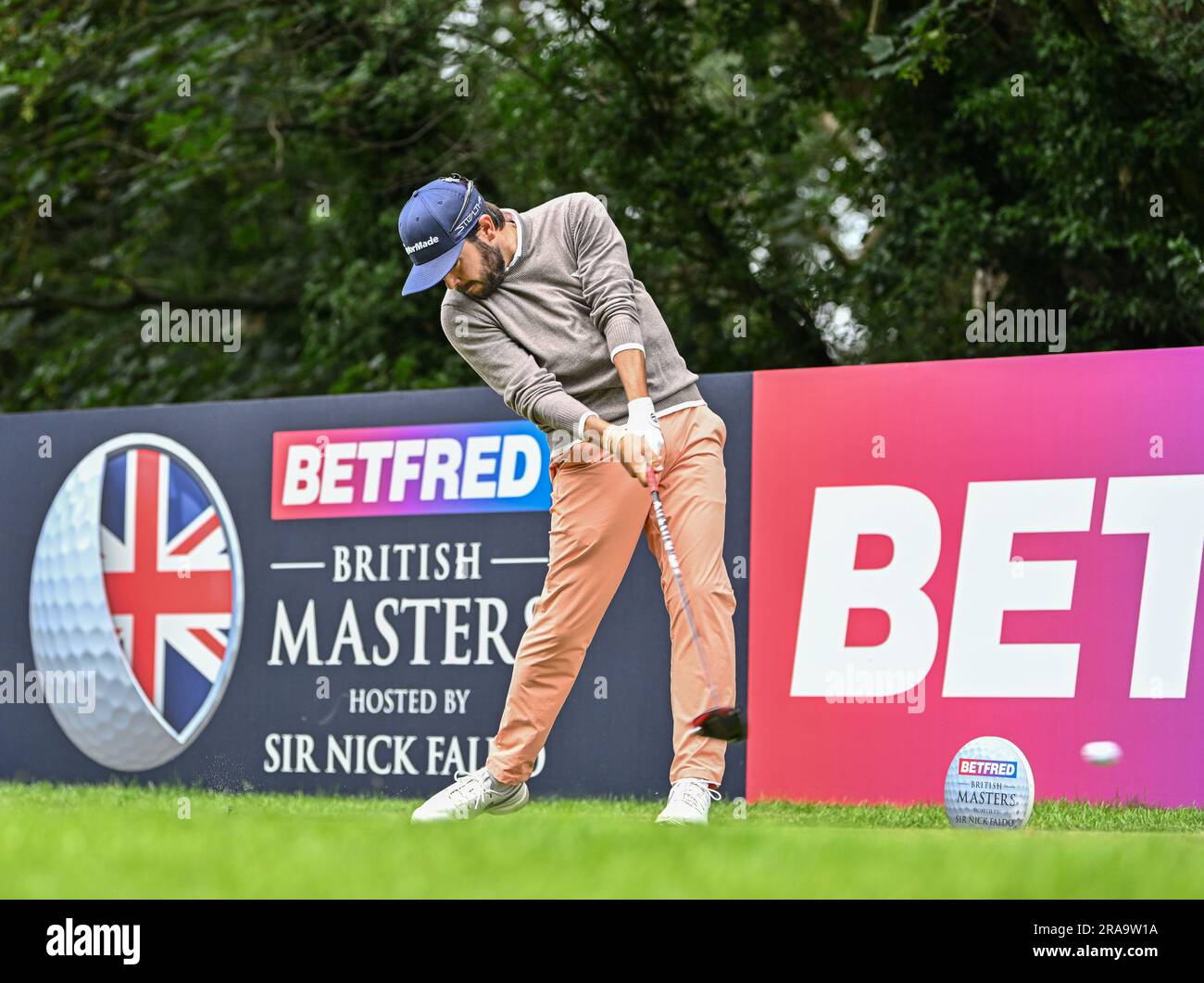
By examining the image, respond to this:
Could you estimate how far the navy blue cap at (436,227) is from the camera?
5.11 meters

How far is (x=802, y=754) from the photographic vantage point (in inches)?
264

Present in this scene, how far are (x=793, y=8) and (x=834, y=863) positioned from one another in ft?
30.0

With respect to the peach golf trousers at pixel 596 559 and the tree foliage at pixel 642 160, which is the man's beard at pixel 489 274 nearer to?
the peach golf trousers at pixel 596 559

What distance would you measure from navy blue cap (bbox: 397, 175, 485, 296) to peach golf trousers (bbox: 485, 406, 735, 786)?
28.1 inches

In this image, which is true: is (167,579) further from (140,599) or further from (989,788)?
(989,788)

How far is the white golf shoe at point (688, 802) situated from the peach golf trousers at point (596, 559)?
159 millimetres

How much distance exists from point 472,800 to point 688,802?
69 cm

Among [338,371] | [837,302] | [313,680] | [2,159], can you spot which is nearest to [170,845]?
[313,680]

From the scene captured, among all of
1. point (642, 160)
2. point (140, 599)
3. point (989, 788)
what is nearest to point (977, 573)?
point (989, 788)

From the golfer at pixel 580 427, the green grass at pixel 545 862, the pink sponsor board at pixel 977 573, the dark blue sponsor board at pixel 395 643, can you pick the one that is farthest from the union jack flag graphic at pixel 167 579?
the green grass at pixel 545 862

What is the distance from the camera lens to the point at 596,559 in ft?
17.1

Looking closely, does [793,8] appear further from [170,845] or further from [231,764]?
[170,845]

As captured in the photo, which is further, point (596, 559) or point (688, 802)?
point (596, 559)
